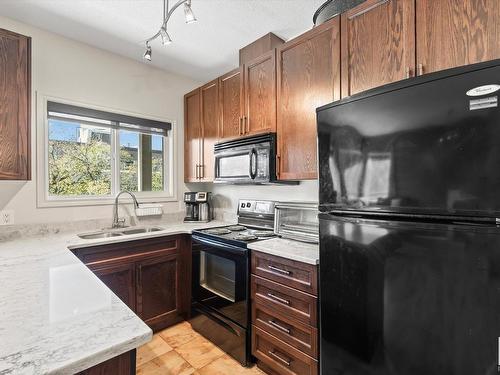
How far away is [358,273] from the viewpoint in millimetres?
1060

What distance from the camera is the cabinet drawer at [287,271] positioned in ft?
5.04

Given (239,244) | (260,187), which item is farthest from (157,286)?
(260,187)

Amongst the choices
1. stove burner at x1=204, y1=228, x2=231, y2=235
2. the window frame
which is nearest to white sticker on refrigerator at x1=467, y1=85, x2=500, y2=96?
stove burner at x1=204, y1=228, x2=231, y2=235

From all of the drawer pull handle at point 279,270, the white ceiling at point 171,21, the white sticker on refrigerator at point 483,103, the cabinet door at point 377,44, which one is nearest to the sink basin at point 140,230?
the drawer pull handle at point 279,270

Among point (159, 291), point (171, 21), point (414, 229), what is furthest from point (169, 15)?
point (159, 291)

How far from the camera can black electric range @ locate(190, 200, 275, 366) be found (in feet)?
6.34

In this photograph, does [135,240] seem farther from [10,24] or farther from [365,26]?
[365,26]

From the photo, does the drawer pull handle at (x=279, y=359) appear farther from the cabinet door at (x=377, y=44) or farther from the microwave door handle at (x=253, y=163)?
the cabinet door at (x=377, y=44)

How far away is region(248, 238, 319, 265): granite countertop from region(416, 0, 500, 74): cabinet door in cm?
112

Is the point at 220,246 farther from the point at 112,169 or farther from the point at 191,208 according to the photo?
the point at 112,169

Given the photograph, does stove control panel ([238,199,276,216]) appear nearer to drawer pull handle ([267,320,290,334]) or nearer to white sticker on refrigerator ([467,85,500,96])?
drawer pull handle ([267,320,290,334])

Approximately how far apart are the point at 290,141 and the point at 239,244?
0.85 metres

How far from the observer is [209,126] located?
9.11ft

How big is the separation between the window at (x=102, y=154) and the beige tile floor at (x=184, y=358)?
57.6 inches
